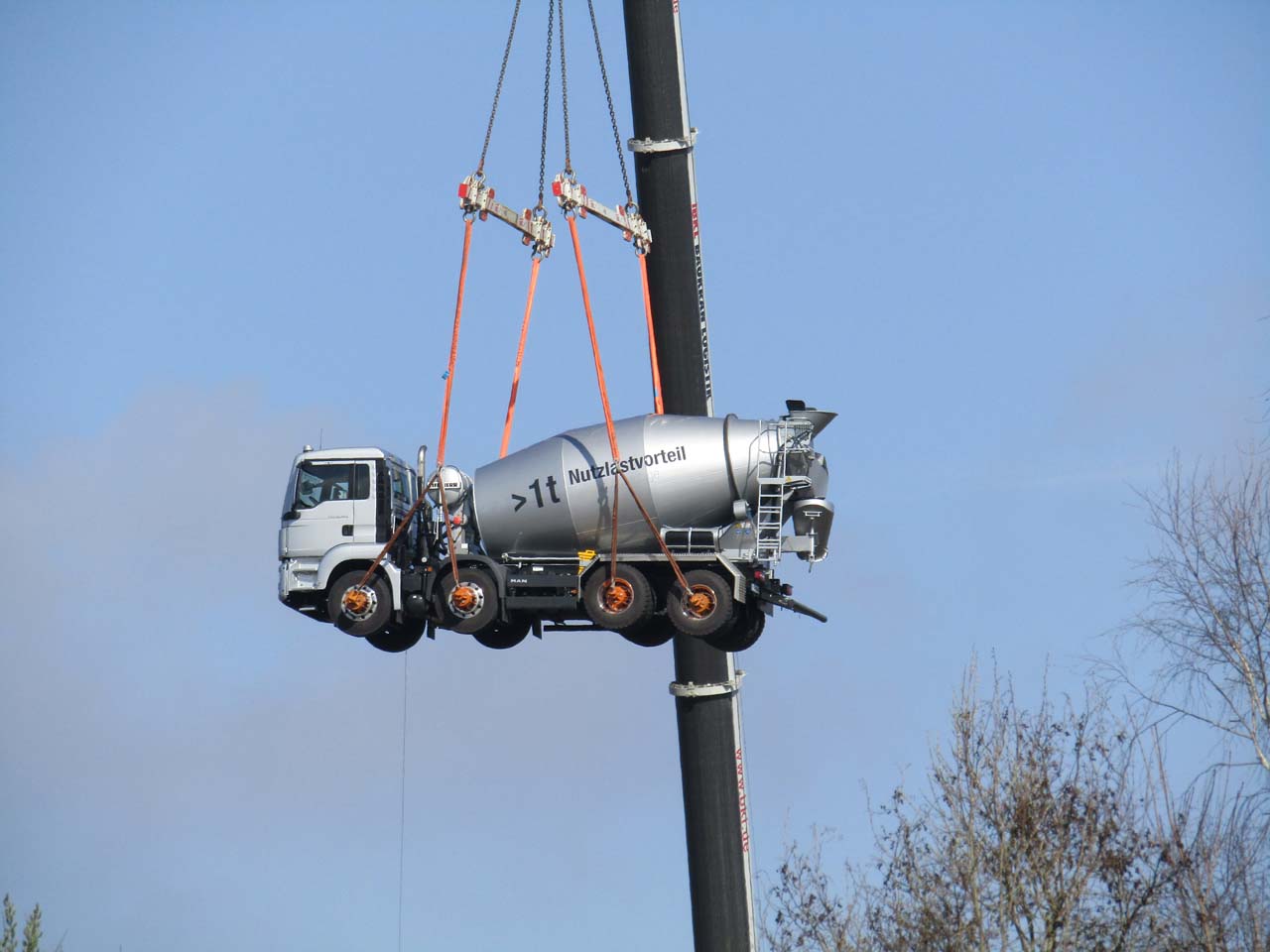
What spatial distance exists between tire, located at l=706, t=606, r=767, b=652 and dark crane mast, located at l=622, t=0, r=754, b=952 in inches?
168

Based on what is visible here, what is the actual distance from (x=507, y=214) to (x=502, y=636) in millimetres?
6055

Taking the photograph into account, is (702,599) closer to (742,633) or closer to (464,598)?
(742,633)

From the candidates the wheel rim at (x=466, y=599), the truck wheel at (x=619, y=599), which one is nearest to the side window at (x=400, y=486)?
the wheel rim at (x=466, y=599)

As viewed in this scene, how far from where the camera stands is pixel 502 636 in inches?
1232

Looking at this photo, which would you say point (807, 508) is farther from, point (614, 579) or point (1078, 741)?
point (1078, 741)

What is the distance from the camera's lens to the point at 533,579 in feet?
96.7

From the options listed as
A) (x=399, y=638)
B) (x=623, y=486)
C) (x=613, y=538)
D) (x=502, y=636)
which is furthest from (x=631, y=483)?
(x=399, y=638)

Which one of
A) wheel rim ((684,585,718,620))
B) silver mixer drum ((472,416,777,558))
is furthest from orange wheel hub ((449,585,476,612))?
wheel rim ((684,585,718,620))

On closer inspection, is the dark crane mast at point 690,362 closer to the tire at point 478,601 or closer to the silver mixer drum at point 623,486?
the silver mixer drum at point 623,486

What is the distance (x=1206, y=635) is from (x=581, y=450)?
15.5 metres

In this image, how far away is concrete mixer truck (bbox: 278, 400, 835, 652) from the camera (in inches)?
1145

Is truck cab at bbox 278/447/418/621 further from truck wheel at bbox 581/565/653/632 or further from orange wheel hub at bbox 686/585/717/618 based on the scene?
orange wheel hub at bbox 686/585/717/618

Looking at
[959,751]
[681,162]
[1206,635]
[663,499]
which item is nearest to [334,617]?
[663,499]

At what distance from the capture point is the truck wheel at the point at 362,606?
1177 inches
